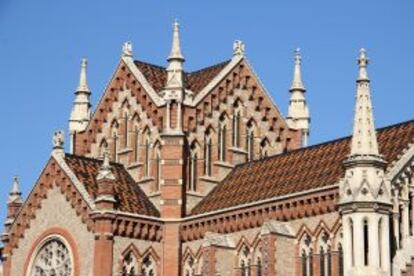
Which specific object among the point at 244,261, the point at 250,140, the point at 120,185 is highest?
the point at 250,140

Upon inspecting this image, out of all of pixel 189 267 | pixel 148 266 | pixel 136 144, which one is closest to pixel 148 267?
pixel 148 266

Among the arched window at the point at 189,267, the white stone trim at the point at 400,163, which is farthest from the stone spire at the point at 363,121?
the arched window at the point at 189,267

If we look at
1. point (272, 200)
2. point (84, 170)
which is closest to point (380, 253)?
point (272, 200)

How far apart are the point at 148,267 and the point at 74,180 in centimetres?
637

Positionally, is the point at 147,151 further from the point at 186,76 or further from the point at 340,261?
the point at 340,261

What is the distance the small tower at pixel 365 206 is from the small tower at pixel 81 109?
25.0 meters

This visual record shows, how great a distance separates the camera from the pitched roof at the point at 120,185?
74.2m

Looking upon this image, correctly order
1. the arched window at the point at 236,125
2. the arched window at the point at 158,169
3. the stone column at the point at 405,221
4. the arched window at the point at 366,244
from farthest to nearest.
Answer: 1. the arched window at the point at 236,125
2. the arched window at the point at 158,169
3. the stone column at the point at 405,221
4. the arched window at the point at 366,244

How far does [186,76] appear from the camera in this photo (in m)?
83.7

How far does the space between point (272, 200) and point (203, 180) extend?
8.93 meters

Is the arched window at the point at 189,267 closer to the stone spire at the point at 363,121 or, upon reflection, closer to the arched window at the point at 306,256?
the arched window at the point at 306,256

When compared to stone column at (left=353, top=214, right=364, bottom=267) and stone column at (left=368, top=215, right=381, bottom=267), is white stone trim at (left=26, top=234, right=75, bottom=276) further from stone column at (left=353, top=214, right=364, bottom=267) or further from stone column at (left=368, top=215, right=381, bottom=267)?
stone column at (left=368, top=215, right=381, bottom=267)

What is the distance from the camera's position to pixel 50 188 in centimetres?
7619

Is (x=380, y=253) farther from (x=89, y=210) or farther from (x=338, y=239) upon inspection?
(x=89, y=210)
